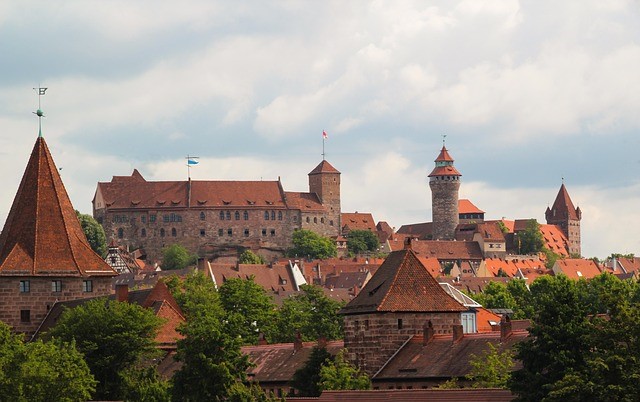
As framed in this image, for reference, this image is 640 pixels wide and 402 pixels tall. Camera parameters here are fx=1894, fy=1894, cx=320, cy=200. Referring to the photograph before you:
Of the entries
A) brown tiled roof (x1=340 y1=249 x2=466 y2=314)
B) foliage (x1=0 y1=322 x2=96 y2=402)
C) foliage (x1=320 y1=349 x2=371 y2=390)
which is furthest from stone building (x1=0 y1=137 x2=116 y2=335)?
foliage (x1=320 y1=349 x2=371 y2=390)

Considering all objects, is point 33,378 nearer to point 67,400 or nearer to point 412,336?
point 67,400

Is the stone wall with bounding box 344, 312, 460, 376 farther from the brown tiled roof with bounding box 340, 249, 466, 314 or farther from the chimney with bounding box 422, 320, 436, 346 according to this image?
the chimney with bounding box 422, 320, 436, 346

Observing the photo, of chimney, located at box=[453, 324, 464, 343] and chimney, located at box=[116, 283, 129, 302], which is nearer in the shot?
chimney, located at box=[453, 324, 464, 343]

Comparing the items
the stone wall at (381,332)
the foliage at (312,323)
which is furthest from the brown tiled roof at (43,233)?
the stone wall at (381,332)

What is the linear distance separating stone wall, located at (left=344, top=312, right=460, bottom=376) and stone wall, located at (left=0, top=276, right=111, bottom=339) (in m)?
26.5

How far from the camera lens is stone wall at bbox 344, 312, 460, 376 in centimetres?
7362

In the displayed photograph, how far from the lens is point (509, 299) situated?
15475cm

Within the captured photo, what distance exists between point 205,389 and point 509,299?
98.3 meters

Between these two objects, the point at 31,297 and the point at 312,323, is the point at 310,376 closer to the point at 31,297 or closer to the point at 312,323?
the point at 31,297

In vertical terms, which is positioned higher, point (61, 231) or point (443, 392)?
point (61, 231)

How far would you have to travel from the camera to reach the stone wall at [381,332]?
73.6 m

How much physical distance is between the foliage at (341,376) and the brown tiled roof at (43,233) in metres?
27.8

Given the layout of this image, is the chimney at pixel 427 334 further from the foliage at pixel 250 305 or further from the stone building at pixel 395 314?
the foliage at pixel 250 305

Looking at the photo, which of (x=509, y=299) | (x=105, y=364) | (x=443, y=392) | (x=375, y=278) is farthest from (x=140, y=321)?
(x=509, y=299)
